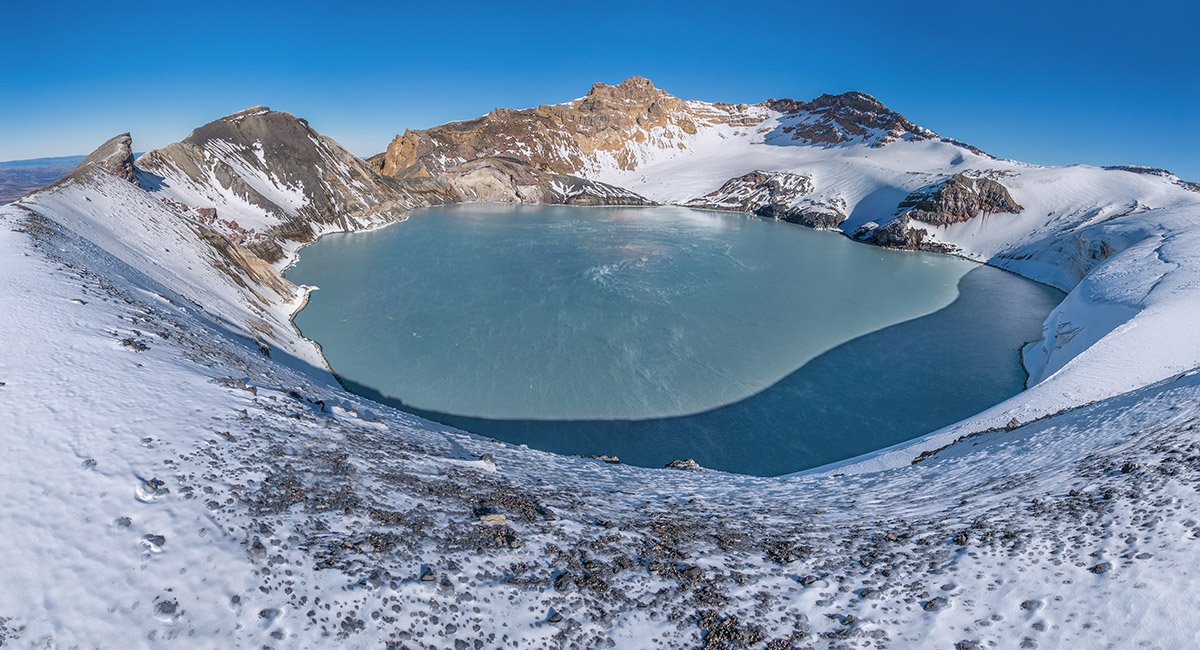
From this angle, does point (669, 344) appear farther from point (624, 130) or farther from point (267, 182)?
point (624, 130)

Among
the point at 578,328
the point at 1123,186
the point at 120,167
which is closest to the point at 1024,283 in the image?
the point at 1123,186

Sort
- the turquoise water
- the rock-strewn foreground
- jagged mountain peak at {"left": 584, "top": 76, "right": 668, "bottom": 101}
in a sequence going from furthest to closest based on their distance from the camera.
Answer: jagged mountain peak at {"left": 584, "top": 76, "right": 668, "bottom": 101} < the turquoise water < the rock-strewn foreground

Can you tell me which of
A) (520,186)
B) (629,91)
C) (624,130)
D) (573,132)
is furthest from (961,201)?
(629,91)

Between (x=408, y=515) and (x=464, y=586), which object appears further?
(x=408, y=515)

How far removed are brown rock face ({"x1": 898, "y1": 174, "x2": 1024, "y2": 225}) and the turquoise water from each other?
16057 mm

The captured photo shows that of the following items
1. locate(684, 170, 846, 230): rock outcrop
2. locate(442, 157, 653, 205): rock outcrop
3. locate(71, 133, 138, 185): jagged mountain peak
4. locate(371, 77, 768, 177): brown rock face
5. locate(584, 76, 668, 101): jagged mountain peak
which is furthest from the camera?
locate(584, 76, 668, 101): jagged mountain peak

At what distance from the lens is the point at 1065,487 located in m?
6.66

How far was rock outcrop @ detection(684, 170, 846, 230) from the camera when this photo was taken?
7358 cm

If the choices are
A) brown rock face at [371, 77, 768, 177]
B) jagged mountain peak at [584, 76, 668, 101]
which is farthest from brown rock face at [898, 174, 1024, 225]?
jagged mountain peak at [584, 76, 668, 101]

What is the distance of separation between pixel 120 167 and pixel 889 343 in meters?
45.0

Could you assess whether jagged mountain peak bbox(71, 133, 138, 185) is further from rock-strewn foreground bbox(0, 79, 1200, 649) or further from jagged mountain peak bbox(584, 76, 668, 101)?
jagged mountain peak bbox(584, 76, 668, 101)

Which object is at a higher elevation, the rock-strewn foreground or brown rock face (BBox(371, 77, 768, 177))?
brown rock face (BBox(371, 77, 768, 177))

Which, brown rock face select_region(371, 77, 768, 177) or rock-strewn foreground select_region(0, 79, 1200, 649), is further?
brown rock face select_region(371, 77, 768, 177)

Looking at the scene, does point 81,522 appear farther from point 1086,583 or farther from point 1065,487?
point 1065,487
